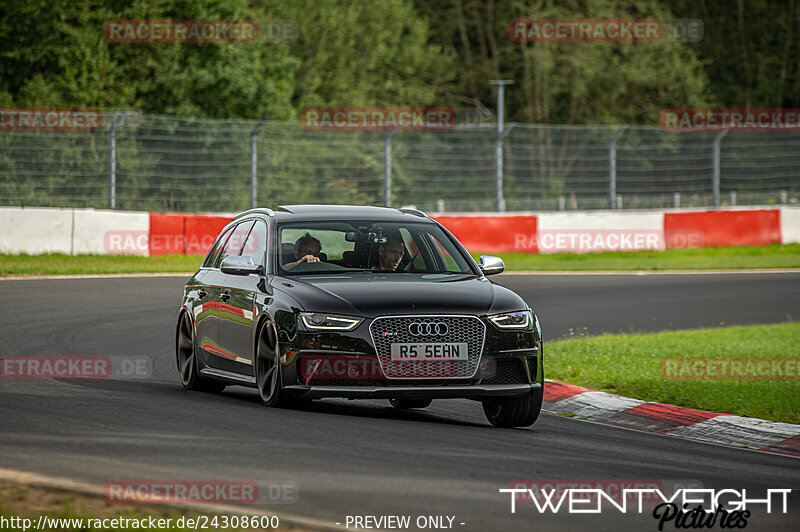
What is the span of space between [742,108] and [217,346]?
57.4m

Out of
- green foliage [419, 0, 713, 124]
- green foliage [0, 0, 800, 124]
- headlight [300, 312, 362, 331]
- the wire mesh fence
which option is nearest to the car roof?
headlight [300, 312, 362, 331]

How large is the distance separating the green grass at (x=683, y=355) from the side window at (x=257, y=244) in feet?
10.8

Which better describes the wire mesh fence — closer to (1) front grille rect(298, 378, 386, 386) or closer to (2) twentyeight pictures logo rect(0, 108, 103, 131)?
(2) twentyeight pictures logo rect(0, 108, 103, 131)

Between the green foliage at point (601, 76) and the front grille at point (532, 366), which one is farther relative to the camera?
the green foliage at point (601, 76)

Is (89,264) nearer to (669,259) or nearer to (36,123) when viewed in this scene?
(36,123)

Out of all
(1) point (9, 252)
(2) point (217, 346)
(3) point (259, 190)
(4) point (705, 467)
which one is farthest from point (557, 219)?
(4) point (705, 467)

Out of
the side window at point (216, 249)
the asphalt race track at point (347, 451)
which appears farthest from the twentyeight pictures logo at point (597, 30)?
the side window at point (216, 249)

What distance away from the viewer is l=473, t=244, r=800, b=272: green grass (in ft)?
99.6

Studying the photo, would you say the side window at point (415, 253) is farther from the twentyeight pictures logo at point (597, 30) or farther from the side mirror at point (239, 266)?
the twentyeight pictures logo at point (597, 30)

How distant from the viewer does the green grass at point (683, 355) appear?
1112cm

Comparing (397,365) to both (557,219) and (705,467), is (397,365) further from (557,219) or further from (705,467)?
(557,219)

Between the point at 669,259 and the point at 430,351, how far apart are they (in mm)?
24450

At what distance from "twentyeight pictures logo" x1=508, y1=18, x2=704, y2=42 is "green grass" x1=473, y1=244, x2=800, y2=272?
26.1m

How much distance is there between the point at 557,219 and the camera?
1314 inches
